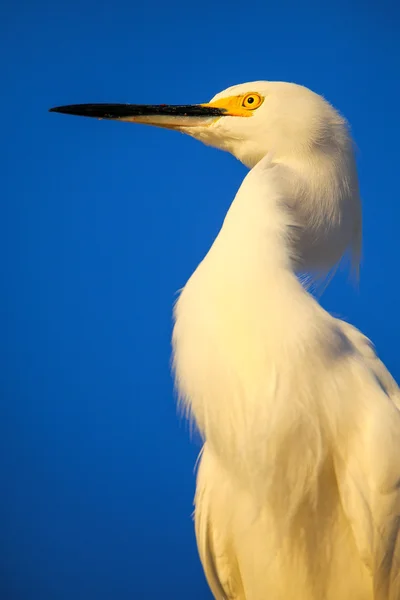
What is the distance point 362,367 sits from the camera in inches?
36.4

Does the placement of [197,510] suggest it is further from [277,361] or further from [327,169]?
[327,169]

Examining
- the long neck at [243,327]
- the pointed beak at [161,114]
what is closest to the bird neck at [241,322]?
the long neck at [243,327]

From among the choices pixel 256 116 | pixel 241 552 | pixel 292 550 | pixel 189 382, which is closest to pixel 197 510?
pixel 241 552

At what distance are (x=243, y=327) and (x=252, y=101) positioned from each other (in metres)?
0.45

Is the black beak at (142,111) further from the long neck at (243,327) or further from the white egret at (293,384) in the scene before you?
the long neck at (243,327)

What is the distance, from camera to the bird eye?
1.07 meters

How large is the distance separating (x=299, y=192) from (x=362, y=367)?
0.94ft

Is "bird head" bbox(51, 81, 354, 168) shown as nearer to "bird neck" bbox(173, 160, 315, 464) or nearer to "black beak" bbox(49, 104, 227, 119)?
"black beak" bbox(49, 104, 227, 119)

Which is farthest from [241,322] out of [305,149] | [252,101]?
[252,101]

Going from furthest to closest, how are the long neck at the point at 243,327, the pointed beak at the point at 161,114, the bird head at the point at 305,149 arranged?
the pointed beak at the point at 161,114, the bird head at the point at 305,149, the long neck at the point at 243,327

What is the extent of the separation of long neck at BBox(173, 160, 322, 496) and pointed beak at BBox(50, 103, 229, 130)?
30 centimetres

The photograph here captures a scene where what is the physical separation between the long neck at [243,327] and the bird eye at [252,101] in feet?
0.77

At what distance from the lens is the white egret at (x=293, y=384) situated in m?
0.85

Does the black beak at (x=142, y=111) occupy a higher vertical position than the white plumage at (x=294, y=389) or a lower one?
higher
